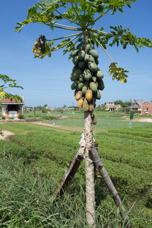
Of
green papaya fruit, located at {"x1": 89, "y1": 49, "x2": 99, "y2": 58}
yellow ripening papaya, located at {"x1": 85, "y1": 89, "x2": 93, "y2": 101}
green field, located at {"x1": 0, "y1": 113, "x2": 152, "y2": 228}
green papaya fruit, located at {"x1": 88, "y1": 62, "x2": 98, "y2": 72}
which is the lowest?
green field, located at {"x1": 0, "y1": 113, "x2": 152, "y2": 228}

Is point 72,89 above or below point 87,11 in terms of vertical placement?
below

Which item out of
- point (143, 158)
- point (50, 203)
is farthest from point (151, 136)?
point (50, 203)

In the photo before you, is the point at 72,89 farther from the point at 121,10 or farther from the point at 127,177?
the point at 127,177

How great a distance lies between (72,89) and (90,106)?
40 cm

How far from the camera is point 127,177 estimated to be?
19.5ft

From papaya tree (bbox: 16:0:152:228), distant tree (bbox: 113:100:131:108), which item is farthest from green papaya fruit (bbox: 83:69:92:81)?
distant tree (bbox: 113:100:131:108)

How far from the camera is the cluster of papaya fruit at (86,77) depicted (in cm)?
242

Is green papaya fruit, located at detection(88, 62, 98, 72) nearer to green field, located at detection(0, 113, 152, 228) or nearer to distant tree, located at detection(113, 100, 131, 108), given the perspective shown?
green field, located at detection(0, 113, 152, 228)

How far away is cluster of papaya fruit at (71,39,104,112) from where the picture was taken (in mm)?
2420

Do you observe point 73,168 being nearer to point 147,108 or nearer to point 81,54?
point 81,54

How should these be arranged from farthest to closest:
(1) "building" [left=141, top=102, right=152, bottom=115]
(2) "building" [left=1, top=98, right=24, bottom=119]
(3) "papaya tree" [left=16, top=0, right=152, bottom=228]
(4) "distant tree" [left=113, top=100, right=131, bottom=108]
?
(4) "distant tree" [left=113, top=100, right=131, bottom=108] → (1) "building" [left=141, top=102, right=152, bottom=115] → (2) "building" [left=1, top=98, right=24, bottom=119] → (3) "papaya tree" [left=16, top=0, right=152, bottom=228]

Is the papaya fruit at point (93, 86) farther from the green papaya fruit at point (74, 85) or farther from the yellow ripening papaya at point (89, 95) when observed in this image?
the green papaya fruit at point (74, 85)

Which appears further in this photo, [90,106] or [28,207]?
[28,207]

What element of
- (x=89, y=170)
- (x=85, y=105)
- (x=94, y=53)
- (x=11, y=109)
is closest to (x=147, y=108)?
(x=11, y=109)
